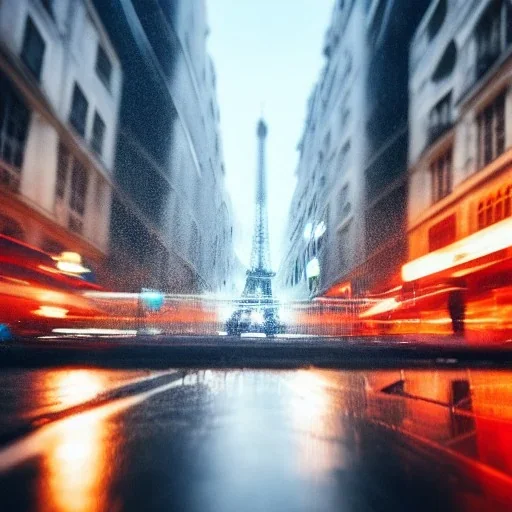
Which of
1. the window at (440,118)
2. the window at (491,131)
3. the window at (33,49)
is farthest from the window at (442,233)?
the window at (33,49)

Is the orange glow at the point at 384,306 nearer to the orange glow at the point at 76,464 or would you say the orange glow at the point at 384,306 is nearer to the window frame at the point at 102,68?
the orange glow at the point at 76,464

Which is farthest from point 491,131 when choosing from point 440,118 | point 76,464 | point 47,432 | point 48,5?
point 76,464

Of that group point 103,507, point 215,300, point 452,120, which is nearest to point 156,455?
point 103,507

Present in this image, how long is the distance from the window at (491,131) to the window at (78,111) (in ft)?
53.1

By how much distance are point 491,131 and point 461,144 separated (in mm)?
1871

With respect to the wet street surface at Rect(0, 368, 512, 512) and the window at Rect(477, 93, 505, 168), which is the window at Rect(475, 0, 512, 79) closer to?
the window at Rect(477, 93, 505, 168)

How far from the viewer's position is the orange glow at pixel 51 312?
8.83 m

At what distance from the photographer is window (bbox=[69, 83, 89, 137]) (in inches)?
810

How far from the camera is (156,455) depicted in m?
2.52

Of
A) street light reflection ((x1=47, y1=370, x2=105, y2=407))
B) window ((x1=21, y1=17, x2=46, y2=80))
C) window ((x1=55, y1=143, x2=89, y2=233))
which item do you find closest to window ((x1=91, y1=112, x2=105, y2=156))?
window ((x1=55, y1=143, x2=89, y2=233))

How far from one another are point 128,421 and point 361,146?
29.8m

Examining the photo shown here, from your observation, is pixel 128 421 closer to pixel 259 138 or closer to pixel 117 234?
pixel 117 234

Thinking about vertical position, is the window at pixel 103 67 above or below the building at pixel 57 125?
above

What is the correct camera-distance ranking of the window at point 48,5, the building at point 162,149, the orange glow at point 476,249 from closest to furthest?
the orange glow at point 476,249 → the window at point 48,5 → the building at point 162,149
